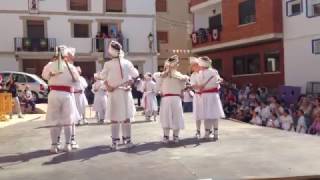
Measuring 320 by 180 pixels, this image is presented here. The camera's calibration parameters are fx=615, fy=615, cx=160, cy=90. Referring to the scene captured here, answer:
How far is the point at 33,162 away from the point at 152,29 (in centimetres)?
3636

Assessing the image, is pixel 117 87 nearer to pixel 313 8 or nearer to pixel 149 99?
pixel 149 99

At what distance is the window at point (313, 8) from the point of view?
93.0ft

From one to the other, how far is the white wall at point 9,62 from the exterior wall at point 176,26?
47.0ft

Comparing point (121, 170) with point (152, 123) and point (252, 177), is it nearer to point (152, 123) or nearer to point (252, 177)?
point (252, 177)

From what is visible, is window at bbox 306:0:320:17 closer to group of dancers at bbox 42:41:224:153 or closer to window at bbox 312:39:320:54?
window at bbox 312:39:320:54

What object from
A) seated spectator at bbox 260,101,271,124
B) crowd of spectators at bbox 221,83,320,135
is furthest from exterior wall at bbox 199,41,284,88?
seated spectator at bbox 260,101,271,124

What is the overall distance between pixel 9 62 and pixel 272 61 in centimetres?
1913

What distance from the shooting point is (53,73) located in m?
11.6

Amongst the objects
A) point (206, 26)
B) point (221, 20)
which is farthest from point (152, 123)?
point (206, 26)

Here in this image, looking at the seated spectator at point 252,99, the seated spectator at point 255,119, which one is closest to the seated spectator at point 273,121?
the seated spectator at point 255,119

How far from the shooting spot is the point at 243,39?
33.9 metres

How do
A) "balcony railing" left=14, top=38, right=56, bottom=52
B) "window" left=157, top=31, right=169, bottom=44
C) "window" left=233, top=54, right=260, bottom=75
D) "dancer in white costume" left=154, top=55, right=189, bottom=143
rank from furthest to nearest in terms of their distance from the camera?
"window" left=157, top=31, right=169, bottom=44 < "balcony railing" left=14, top=38, right=56, bottom=52 < "window" left=233, top=54, right=260, bottom=75 < "dancer in white costume" left=154, top=55, right=189, bottom=143

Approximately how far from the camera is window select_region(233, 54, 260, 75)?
111 feet

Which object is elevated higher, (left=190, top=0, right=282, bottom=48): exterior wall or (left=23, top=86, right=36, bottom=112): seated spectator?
(left=190, top=0, right=282, bottom=48): exterior wall
